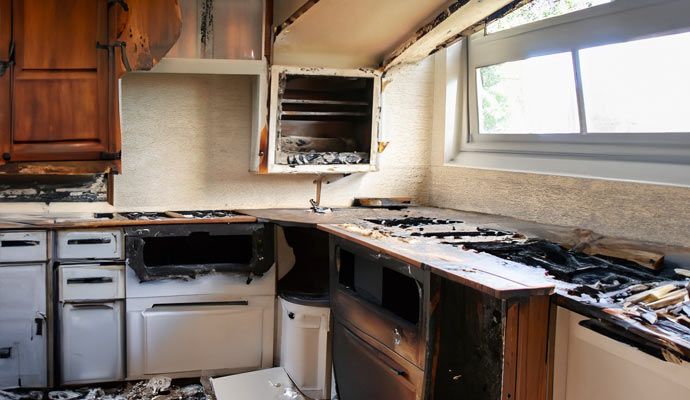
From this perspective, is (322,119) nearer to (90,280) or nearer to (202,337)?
(202,337)

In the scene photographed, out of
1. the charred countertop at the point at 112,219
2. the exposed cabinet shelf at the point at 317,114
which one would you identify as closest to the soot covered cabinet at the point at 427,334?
the charred countertop at the point at 112,219

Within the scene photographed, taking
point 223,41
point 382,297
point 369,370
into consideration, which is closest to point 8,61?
point 223,41

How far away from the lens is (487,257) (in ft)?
7.66

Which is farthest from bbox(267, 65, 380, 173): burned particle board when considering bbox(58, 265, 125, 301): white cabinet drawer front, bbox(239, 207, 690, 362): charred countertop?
bbox(58, 265, 125, 301): white cabinet drawer front

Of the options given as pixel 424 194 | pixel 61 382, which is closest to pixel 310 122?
pixel 424 194

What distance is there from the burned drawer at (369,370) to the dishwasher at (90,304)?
1.18m

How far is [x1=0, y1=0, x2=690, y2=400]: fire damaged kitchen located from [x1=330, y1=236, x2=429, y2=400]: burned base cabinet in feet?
0.04

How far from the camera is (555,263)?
2.29 meters

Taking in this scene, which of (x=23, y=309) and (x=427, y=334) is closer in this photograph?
(x=427, y=334)

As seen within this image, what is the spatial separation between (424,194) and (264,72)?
4.54 feet

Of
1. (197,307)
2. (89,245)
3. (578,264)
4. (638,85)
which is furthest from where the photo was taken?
(197,307)

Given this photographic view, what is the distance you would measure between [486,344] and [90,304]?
80.3 inches

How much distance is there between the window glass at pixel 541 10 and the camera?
294cm

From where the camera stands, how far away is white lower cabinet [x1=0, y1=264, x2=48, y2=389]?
3.06m
